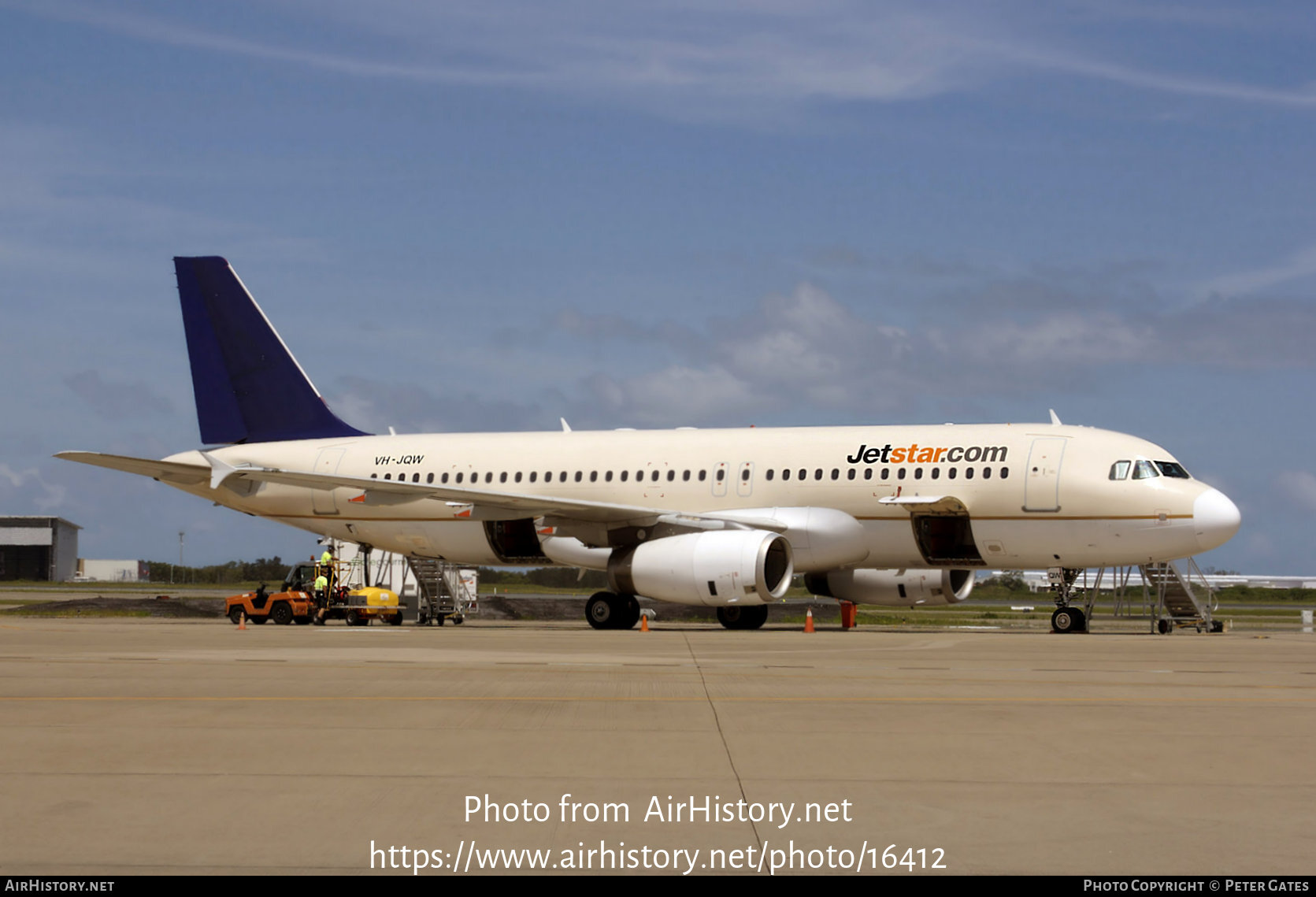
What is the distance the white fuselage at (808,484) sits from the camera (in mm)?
25344

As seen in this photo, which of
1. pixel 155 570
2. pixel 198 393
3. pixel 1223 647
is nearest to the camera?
pixel 1223 647

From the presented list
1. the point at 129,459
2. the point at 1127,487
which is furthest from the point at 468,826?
the point at 129,459

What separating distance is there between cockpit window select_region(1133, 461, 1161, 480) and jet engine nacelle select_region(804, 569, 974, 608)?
5.65 meters

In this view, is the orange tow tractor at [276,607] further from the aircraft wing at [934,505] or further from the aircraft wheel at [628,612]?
the aircraft wing at [934,505]

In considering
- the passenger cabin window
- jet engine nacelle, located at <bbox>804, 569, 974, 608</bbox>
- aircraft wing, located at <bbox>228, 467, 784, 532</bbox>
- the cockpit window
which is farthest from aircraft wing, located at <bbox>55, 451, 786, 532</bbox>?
the passenger cabin window

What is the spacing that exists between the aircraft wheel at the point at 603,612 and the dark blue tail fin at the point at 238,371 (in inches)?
367

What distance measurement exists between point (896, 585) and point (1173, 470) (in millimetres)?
7001

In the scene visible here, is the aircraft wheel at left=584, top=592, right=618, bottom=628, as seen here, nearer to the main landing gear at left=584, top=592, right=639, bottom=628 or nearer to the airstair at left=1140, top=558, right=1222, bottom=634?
the main landing gear at left=584, top=592, right=639, bottom=628

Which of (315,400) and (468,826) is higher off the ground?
(315,400)

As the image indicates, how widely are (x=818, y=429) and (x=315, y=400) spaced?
Result: 13767mm

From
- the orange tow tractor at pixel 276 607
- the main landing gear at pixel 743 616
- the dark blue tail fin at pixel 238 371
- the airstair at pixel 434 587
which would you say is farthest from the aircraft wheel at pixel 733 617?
the dark blue tail fin at pixel 238 371
